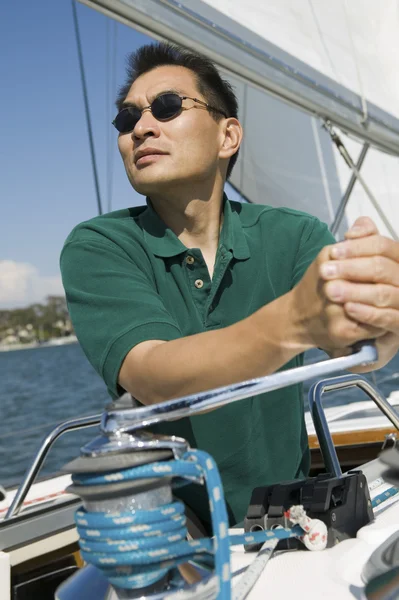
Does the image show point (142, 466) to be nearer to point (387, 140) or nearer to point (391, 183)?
point (387, 140)

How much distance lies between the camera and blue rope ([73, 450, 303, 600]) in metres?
0.84

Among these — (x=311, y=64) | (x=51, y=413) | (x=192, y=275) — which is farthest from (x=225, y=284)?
(x=51, y=413)

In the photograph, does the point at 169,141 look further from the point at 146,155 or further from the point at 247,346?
the point at 247,346

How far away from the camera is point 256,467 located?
1.74 m

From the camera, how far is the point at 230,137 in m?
1.94

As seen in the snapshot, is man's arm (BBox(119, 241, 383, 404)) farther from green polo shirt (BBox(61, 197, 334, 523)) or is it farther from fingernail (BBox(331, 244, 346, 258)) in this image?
green polo shirt (BBox(61, 197, 334, 523))

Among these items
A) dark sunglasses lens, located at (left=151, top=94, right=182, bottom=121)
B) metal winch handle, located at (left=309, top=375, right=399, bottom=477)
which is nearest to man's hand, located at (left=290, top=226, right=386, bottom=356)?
metal winch handle, located at (left=309, top=375, right=399, bottom=477)

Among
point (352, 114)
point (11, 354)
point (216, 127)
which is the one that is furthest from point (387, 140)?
point (11, 354)

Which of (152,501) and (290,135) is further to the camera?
(290,135)

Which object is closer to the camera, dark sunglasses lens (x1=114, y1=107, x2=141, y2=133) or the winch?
the winch

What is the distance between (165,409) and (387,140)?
380 centimetres

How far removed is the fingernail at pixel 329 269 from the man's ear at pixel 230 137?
1.01m

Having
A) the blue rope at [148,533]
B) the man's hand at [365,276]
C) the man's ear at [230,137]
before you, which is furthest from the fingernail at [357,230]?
the man's ear at [230,137]

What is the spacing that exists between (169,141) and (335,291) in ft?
2.91
